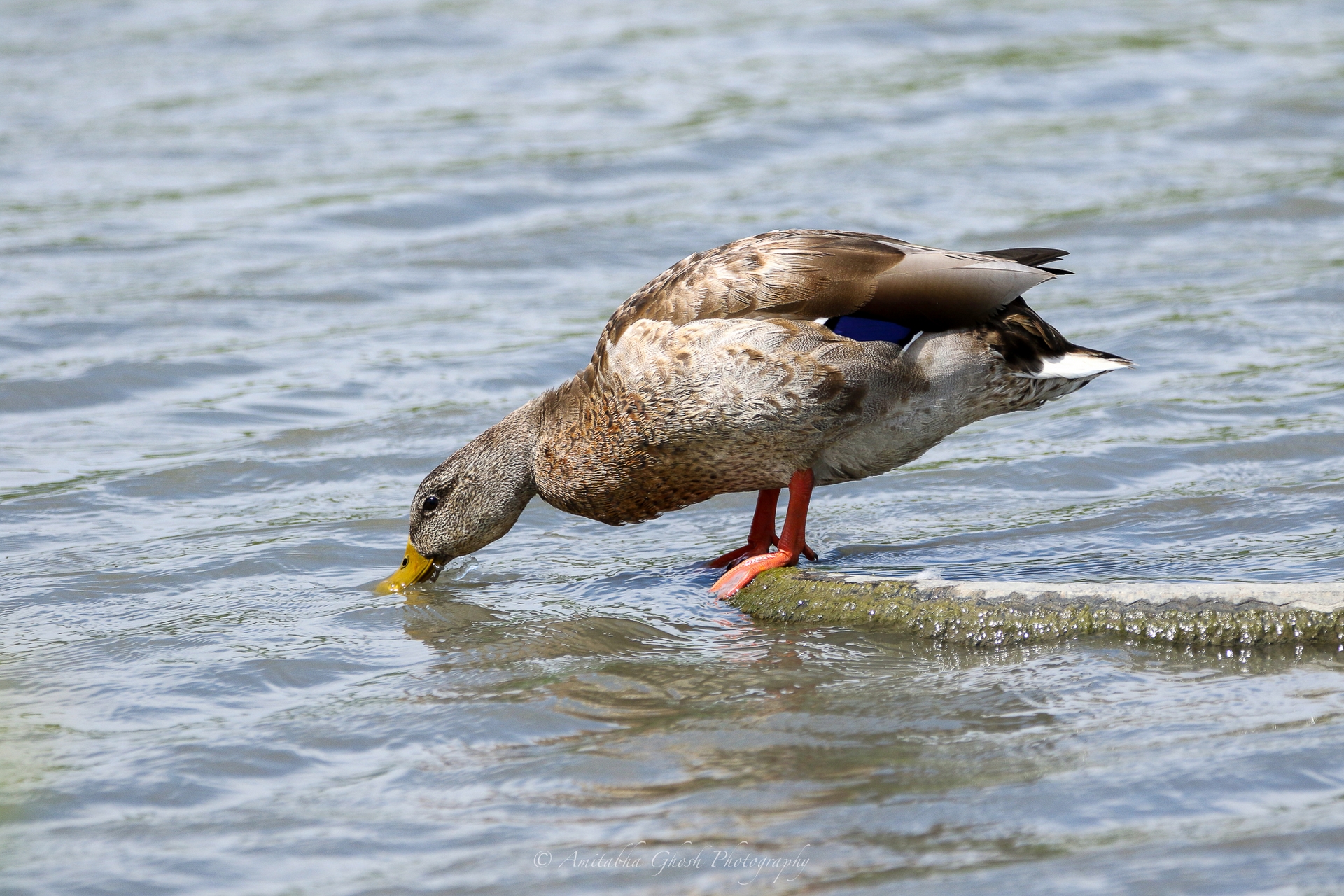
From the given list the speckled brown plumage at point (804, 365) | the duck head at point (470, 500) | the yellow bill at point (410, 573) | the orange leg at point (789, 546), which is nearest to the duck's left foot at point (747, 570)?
the orange leg at point (789, 546)

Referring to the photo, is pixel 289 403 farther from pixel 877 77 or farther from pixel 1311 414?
pixel 877 77

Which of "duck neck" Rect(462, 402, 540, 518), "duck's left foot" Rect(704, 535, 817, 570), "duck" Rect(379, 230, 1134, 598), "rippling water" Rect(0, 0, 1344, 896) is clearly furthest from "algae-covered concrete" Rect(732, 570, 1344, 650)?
"duck neck" Rect(462, 402, 540, 518)

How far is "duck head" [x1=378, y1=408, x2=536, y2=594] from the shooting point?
633cm

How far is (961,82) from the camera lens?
14.6 metres

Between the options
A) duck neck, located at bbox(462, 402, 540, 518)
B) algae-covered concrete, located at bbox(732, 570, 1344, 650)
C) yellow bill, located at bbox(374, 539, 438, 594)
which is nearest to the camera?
algae-covered concrete, located at bbox(732, 570, 1344, 650)

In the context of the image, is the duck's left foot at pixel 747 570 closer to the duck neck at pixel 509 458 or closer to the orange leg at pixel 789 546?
the orange leg at pixel 789 546

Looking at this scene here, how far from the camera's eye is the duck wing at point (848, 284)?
5.67 meters

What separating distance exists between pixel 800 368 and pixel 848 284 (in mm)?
342

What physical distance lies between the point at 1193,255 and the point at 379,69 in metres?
8.12

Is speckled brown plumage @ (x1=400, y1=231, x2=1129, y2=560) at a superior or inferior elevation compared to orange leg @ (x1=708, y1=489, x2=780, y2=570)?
superior

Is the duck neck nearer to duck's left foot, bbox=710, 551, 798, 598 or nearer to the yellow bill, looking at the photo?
the yellow bill

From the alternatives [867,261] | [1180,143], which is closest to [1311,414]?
[867,261]

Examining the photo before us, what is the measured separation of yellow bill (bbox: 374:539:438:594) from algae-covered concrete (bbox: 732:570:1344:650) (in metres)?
1.39

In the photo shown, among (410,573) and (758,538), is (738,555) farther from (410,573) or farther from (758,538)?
(410,573)
